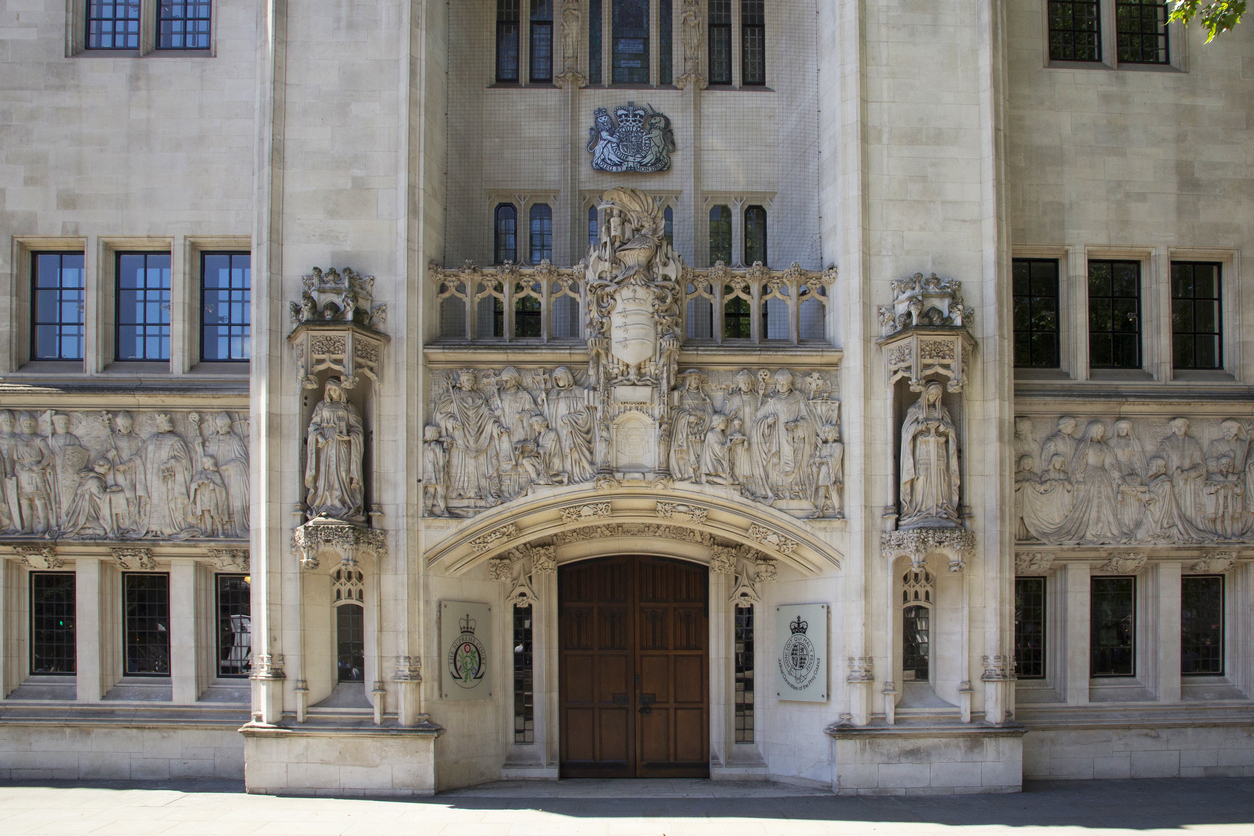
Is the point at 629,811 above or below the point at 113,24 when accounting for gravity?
below

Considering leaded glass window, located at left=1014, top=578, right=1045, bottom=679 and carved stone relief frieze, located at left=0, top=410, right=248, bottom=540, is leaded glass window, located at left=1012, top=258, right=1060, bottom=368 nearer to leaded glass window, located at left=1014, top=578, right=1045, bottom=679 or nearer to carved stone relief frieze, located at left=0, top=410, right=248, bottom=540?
leaded glass window, located at left=1014, top=578, right=1045, bottom=679

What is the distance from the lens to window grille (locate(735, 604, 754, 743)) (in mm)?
15484

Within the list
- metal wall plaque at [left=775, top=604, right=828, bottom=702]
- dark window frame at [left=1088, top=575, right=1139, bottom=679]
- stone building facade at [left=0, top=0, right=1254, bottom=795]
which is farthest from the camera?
dark window frame at [left=1088, top=575, right=1139, bottom=679]

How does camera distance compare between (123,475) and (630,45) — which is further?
(630,45)

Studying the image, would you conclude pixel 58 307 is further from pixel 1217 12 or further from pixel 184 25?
pixel 1217 12

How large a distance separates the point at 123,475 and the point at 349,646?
391 cm

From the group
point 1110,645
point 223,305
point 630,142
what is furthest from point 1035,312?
point 223,305

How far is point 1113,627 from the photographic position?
49.9ft

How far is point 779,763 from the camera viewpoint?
49.2 feet

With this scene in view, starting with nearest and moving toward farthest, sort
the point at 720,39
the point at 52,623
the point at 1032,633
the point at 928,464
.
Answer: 1. the point at 928,464
2. the point at 52,623
3. the point at 1032,633
4. the point at 720,39

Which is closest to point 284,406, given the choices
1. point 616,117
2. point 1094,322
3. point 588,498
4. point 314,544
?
point 314,544

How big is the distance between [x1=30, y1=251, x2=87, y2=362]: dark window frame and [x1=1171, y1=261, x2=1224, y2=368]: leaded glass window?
50.7 ft

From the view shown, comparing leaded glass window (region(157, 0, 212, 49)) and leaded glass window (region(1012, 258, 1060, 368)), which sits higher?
leaded glass window (region(157, 0, 212, 49))

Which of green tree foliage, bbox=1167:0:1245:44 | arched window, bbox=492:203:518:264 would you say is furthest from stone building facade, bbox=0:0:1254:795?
green tree foliage, bbox=1167:0:1245:44
